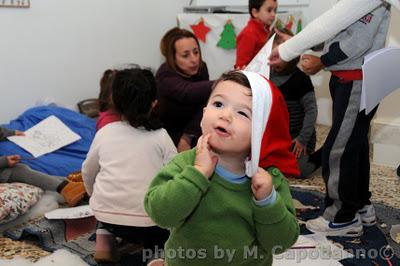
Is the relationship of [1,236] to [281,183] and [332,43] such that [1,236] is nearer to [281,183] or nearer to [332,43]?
[281,183]

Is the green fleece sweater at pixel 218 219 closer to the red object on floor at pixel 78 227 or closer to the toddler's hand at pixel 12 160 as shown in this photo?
the red object on floor at pixel 78 227

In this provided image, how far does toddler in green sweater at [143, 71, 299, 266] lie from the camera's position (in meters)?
0.84

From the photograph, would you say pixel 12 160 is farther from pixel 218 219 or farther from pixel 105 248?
pixel 218 219

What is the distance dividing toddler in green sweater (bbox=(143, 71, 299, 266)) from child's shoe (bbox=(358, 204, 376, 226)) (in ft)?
3.31

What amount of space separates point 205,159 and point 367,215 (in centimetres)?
122

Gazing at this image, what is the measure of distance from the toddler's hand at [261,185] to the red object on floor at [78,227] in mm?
1102

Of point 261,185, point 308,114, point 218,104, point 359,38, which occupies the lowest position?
point 308,114

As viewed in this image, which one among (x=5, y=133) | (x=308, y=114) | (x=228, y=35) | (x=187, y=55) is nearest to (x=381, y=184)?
(x=308, y=114)

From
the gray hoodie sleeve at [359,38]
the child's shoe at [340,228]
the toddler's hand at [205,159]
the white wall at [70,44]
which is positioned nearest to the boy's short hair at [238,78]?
the toddler's hand at [205,159]

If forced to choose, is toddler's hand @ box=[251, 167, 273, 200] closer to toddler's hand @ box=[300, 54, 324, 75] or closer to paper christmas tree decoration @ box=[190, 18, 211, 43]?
toddler's hand @ box=[300, 54, 324, 75]

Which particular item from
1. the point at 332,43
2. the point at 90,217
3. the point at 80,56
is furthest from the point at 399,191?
the point at 80,56

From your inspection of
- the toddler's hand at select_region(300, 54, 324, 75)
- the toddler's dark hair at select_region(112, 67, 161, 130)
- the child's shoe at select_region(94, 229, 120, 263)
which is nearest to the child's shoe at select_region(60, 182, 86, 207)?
the child's shoe at select_region(94, 229, 120, 263)

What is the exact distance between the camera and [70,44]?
2848mm

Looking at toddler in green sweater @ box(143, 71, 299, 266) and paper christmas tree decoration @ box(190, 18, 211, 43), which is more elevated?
paper christmas tree decoration @ box(190, 18, 211, 43)
